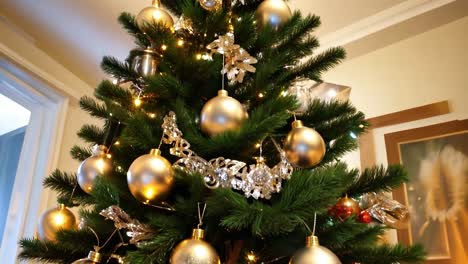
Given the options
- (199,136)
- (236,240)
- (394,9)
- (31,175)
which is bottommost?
(236,240)

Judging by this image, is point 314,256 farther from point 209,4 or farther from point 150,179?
point 209,4

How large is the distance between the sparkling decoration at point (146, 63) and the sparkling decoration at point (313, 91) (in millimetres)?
276

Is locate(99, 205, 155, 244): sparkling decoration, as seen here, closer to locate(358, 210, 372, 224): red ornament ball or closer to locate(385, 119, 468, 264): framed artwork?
locate(358, 210, 372, 224): red ornament ball

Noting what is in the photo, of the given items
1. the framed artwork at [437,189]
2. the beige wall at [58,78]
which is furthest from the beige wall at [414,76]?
the beige wall at [58,78]

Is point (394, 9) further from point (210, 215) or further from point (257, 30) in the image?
point (210, 215)

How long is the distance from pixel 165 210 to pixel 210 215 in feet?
0.37

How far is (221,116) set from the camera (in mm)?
501

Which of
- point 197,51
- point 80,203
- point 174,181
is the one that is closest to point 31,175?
point 80,203

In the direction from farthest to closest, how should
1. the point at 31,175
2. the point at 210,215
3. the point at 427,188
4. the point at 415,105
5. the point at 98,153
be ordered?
the point at 31,175 < the point at 415,105 < the point at 427,188 < the point at 98,153 < the point at 210,215

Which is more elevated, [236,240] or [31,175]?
[31,175]

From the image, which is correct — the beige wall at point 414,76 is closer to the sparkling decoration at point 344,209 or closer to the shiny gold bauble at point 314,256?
the sparkling decoration at point 344,209

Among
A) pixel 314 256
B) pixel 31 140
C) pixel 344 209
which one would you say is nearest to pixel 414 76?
pixel 344 209

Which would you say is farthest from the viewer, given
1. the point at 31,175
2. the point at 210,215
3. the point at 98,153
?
the point at 31,175

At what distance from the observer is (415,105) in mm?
1300
